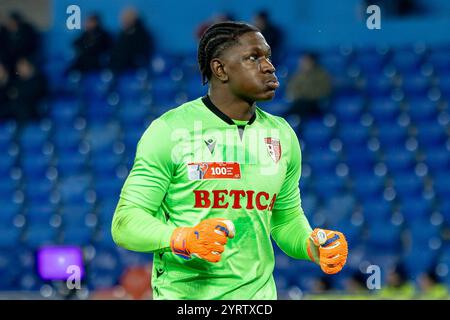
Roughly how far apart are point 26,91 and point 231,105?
7048 millimetres

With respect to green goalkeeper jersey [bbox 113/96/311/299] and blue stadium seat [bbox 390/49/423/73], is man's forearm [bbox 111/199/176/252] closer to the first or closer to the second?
green goalkeeper jersey [bbox 113/96/311/299]

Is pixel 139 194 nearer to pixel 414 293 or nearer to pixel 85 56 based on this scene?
pixel 414 293

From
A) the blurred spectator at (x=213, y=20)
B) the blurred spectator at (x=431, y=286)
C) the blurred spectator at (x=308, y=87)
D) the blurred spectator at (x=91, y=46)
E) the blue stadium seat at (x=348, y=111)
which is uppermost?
the blurred spectator at (x=213, y=20)

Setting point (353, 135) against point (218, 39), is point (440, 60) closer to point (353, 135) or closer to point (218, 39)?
point (353, 135)

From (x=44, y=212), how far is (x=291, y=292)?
2.83 meters

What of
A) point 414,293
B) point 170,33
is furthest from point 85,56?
point 414,293

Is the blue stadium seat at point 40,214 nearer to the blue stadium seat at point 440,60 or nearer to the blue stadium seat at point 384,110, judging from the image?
the blue stadium seat at point 384,110

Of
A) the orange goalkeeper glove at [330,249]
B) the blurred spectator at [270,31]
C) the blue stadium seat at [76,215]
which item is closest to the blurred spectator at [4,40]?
the blue stadium seat at [76,215]

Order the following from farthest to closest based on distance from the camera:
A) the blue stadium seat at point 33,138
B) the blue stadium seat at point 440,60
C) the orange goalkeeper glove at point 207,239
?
the blue stadium seat at point 440,60 → the blue stadium seat at point 33,138 → the orange goalkeeper glove at point 207,239

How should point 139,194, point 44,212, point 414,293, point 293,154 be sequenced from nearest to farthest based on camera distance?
1. point 139,194
2. point 293,154
3. point 414,293
4. point 44,212

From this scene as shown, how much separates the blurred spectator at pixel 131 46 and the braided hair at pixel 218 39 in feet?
21.1

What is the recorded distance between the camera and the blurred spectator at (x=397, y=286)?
8.73 meters

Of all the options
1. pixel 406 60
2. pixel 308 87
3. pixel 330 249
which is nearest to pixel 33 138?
pixel 308 87

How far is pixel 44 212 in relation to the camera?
10.7m
